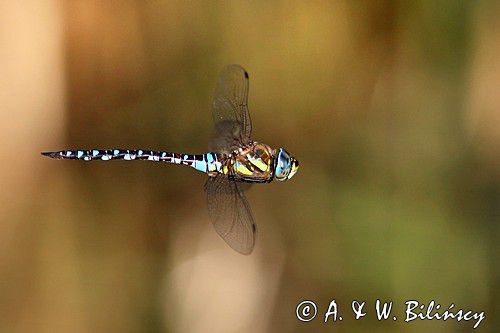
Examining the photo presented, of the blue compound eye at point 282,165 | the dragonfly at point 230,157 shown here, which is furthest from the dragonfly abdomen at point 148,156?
the blue compound eye at point 282,165

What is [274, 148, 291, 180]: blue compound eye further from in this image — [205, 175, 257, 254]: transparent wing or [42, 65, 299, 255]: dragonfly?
[205, 175, 257, 254]: transparent wing

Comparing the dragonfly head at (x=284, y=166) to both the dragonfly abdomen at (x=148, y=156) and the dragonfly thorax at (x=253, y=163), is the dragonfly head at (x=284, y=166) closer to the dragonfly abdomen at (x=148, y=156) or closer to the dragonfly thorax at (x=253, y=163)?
the dragonfly thorax at (x=253, y=163)

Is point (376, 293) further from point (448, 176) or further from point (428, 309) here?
point (448, 176)

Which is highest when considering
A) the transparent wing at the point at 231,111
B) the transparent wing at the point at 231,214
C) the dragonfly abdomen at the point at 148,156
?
the transparent wing at the point at 231,111

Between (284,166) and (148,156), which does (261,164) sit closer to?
(284,166)

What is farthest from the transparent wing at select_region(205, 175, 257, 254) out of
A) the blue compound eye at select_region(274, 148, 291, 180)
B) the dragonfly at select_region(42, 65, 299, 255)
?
the blue compound eye at select_region(274, 148, 291, 180)

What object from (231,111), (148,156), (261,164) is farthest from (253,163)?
(148,156)

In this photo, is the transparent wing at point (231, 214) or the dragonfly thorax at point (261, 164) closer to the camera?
the transparent wing at point (231, 214)
